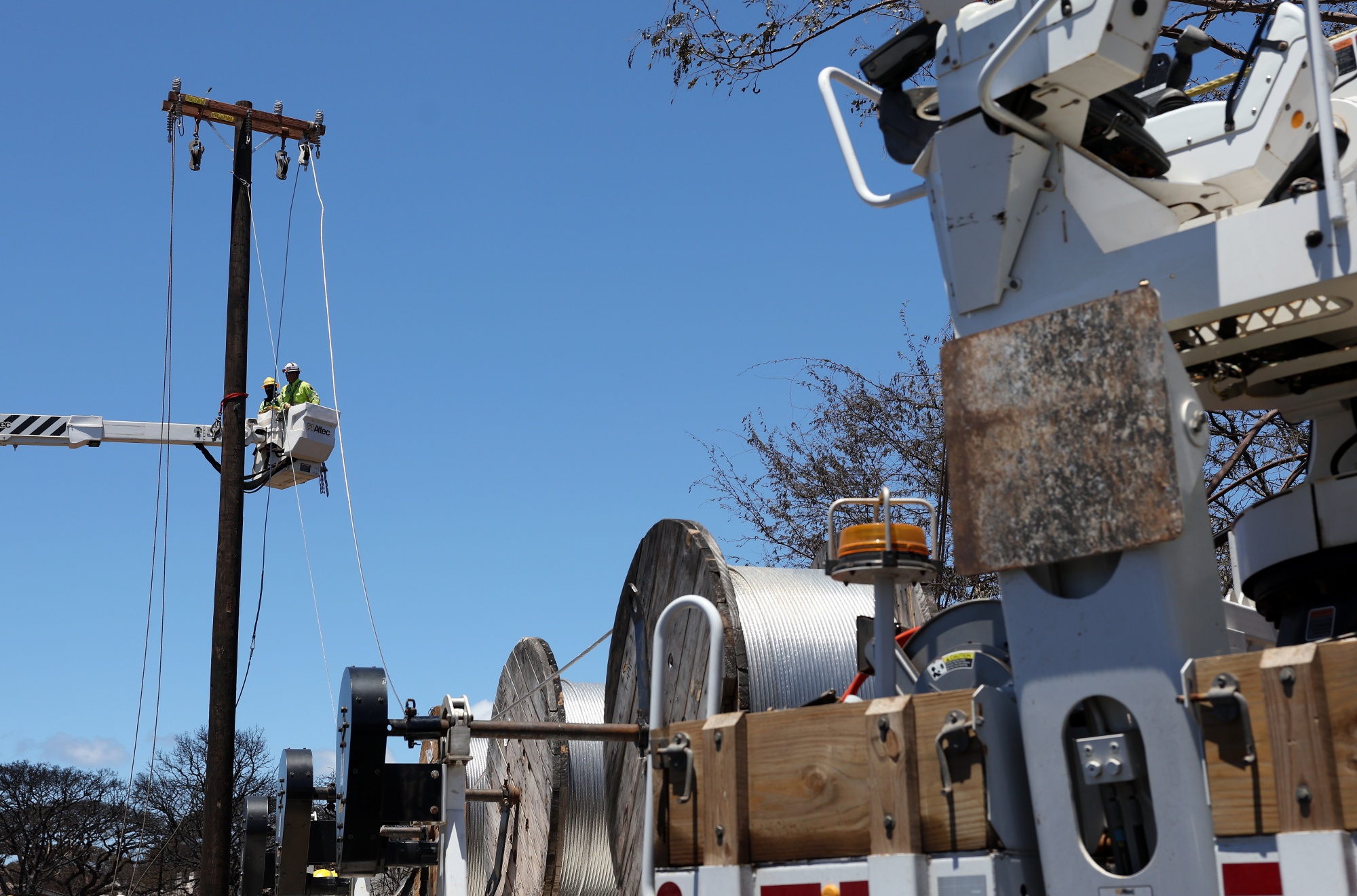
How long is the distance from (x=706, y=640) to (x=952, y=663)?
423cm

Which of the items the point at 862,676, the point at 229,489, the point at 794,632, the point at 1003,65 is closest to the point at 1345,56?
the point at 1003,65

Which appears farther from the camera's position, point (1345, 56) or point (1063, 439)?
point (1345, 56)

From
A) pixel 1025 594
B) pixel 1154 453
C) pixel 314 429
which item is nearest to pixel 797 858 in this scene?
pixel 1025 594

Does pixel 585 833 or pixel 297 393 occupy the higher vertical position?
pixel 297 393

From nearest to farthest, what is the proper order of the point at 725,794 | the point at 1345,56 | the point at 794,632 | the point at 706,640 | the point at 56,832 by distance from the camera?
the point at 725,794, the point at 1345,56, the point at 706,640, the point at 794,632, the point at 56,832

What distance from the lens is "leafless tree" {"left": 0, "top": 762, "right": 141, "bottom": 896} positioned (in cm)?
4394

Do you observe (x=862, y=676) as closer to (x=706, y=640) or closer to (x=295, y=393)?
(x=706, y=640)

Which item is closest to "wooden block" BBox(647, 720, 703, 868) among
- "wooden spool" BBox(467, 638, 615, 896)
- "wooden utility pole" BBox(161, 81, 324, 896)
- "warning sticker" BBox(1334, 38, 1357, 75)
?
"warning sticker" BBox(1334, 38, 1357, 75)

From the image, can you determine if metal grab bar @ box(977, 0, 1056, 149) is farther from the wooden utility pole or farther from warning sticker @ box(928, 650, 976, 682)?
the wooden utility pole

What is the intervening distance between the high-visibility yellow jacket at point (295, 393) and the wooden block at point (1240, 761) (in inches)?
613

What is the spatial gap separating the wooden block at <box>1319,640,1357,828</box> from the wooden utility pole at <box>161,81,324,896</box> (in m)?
12.4

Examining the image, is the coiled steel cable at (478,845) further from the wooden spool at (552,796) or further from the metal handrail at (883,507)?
the metal handrail at (883,507)

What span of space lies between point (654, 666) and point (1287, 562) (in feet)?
5.79

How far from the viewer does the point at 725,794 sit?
3.51 m
